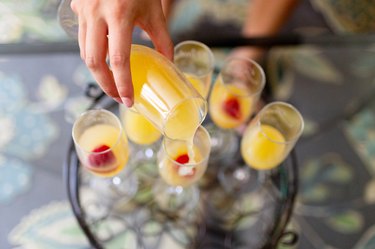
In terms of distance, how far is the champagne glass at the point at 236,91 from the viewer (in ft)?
2.81

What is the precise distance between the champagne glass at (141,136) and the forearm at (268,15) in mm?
483

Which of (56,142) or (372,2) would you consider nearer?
(56,142)

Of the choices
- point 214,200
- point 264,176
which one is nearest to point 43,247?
point 214,200

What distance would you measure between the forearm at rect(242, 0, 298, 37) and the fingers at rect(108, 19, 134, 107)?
27.4 inches

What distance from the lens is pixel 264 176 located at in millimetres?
1010

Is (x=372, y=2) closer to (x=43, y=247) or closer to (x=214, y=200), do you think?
(x=214, y=200)

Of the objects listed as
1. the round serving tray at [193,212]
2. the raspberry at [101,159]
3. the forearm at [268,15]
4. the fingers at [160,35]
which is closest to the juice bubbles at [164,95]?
the fingers at [160,35]

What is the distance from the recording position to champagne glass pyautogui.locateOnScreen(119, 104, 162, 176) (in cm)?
84

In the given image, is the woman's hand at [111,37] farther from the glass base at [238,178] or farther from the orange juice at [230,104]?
the glass base at [238,178]

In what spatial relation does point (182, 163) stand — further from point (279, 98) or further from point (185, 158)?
point (279, 98)

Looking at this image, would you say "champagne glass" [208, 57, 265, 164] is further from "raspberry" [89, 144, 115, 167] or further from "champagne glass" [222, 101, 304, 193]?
→ "raspberry" [89, 144, 115, 167]

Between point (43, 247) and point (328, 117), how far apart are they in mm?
896

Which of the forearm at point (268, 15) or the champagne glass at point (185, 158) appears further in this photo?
the forearm at point (268, 15)

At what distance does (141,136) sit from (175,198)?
0.24m
